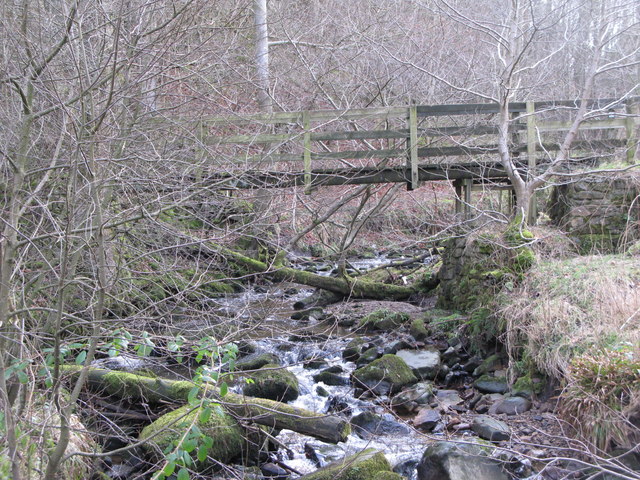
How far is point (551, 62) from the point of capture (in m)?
14.3

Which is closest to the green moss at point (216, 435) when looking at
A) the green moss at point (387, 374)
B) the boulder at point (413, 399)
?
the boulder at point (413, 399)

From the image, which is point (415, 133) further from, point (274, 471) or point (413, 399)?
point (274, 471)

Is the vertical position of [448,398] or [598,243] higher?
[598,243]

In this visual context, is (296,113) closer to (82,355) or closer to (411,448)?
(411,448)

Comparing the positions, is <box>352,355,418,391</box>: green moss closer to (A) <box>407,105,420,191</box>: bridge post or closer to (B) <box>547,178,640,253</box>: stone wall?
(B) <box>547,178,640,253</box>: stone wall

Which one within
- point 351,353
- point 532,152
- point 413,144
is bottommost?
point 351,353

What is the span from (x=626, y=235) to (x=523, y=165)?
7.05 feet

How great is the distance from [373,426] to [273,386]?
3.75 feet

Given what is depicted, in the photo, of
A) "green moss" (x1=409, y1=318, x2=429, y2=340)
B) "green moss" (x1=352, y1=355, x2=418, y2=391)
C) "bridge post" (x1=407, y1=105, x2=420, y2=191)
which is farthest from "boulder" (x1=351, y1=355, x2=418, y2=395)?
"bridge post" (x1=407, y1=105, x2=420, y2=191)

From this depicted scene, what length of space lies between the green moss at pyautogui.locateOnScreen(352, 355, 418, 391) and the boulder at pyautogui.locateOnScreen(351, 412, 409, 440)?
0.89 metres

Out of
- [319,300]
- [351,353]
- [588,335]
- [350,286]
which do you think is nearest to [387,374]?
[351,353]

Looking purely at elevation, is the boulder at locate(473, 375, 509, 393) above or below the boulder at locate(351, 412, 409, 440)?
above

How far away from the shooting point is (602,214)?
8859 millimetres

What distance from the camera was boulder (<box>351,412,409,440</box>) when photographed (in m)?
5.98
